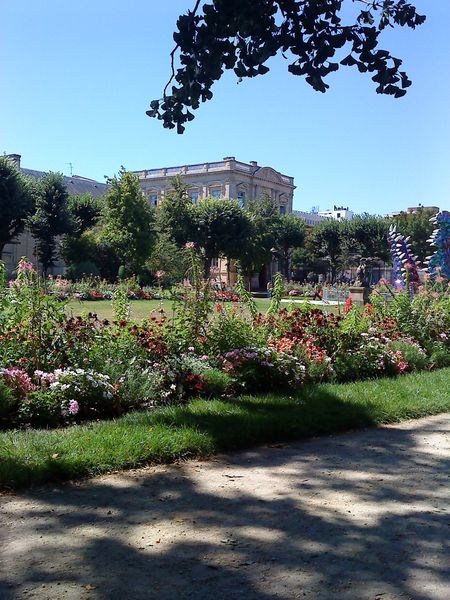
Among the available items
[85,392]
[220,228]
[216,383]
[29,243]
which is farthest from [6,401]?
[29,243]

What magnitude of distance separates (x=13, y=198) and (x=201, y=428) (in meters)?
36.9

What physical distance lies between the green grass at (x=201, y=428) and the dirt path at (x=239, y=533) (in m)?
0.18

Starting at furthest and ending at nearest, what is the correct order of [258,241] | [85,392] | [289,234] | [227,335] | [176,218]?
[289,234], [258,241], [176,218], [227,335], [85,392]

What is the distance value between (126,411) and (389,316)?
6.46 metres

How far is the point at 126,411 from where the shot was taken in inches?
239

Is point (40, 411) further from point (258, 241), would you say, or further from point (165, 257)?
point (258, 241)

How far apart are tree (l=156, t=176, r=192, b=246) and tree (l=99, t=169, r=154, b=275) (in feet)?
11.6

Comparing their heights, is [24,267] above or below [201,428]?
above

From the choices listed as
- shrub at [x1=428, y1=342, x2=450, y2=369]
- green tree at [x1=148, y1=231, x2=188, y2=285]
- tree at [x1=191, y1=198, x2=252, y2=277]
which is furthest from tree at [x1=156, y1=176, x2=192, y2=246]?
shrub at [x1=428, y1=342, x2=450, y2=369]

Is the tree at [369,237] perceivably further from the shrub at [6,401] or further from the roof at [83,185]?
the shrub at [6,401]

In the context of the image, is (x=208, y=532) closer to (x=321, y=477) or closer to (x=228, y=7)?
(x=321, y=477)

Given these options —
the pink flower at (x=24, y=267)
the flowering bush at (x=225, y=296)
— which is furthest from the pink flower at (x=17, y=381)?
the flowering bush at (x=225, y=296)

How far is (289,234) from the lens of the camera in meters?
61.9

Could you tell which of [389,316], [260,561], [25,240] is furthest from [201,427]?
[25,240]
